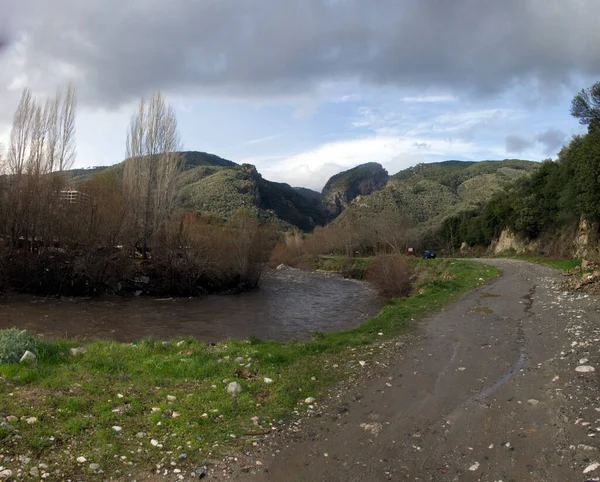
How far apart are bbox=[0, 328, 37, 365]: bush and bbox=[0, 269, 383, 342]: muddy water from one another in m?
5.34

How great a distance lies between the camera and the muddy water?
52.2 ft

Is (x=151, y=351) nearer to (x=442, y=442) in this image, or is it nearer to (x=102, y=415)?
(x=102, y=415)

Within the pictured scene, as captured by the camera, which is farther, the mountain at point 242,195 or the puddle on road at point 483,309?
the mountain at point 242,195

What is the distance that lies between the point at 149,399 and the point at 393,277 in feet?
72.1

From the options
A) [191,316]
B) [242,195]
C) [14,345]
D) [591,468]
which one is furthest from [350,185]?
[591,468]

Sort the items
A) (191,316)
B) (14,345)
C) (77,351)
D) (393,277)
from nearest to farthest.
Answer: (14,345) → (77,351) → (191,316) → (393,277)

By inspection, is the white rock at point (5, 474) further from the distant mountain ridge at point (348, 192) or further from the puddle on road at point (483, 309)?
the distant mountain ridge at point (348, 192)

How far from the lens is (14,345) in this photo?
777 cm

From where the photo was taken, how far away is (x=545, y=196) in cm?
4006

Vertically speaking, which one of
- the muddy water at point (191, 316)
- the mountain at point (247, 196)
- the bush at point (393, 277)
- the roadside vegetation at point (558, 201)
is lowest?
the muddy water at point (191, 316)

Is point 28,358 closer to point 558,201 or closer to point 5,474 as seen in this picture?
point 5,474

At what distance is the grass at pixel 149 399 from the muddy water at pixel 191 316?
5649 mm

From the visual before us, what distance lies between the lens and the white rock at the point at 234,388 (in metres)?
6.75

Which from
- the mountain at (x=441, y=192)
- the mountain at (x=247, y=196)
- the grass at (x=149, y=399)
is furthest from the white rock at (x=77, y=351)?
the mountain at (x=441, y=192)
